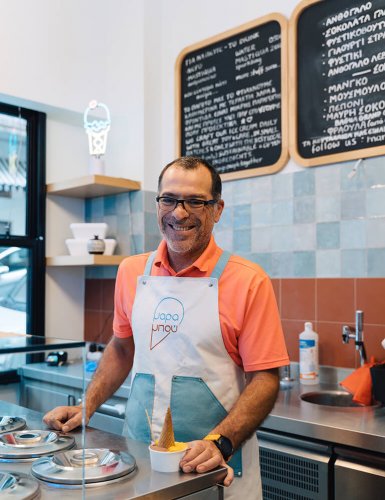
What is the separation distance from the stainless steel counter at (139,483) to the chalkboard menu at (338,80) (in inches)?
73.9

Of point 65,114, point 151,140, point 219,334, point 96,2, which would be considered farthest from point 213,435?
point 96,2

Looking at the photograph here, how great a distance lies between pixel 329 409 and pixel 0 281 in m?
1.96

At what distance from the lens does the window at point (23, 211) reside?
3539mm

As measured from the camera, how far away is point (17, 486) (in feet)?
3.42

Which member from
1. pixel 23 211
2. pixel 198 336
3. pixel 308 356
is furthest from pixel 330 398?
pixel 23 211

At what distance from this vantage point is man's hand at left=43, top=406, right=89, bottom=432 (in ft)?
4.31

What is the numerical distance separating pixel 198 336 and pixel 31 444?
1.97 ft

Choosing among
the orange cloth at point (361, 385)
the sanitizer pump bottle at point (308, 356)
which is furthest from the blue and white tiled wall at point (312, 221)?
the orange cloth at point (361, 385)

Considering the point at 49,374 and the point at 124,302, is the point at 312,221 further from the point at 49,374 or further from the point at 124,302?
the point at 49,374

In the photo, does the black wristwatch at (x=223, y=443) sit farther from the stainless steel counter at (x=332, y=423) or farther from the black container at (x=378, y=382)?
the black container at (x=378, y=382)

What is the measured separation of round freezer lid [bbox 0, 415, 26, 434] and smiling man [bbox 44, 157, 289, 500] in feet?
1.56

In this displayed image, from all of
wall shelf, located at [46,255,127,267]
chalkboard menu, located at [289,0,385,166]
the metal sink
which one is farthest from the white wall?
the metal sink

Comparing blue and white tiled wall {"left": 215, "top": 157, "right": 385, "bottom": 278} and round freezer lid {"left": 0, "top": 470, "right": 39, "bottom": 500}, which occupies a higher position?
blue and white tiled wall {"left": 215, "top": 157, "right": 385, "bottom": 278}

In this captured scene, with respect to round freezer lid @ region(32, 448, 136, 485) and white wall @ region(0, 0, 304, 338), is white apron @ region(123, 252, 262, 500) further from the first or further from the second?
white wall @ region(0, 0, 304, 338)
